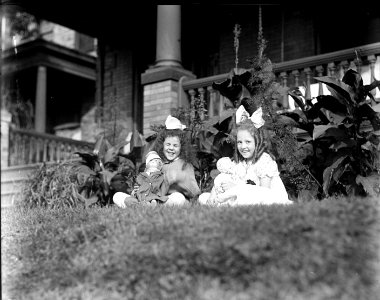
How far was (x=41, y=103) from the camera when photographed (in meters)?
15.5

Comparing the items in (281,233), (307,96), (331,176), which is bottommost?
(281,233)

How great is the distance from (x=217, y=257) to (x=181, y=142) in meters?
3.26

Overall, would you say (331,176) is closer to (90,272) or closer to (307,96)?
(307,96)

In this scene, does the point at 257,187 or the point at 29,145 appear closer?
the point at 257,187

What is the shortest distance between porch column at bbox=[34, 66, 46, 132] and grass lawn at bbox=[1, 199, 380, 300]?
12.1 meters

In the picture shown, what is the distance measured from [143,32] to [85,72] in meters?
4.65

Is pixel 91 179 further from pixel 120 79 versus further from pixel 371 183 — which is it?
pixel 120 79

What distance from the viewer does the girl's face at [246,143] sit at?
5.32 m

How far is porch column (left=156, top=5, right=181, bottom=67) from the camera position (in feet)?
29.9

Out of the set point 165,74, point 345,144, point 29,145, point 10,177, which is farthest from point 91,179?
point 29,145

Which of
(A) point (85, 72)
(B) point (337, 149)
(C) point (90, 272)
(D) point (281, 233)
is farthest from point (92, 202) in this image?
(A) point (85, 72)

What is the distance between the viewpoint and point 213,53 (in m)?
12.2

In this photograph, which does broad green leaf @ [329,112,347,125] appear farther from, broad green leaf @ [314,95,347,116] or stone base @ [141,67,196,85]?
stone base @ [141,67,196,85]

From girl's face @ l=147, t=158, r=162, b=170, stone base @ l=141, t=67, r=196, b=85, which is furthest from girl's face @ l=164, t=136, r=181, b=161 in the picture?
stone base @ l=141, t=67, r=196, b=85
